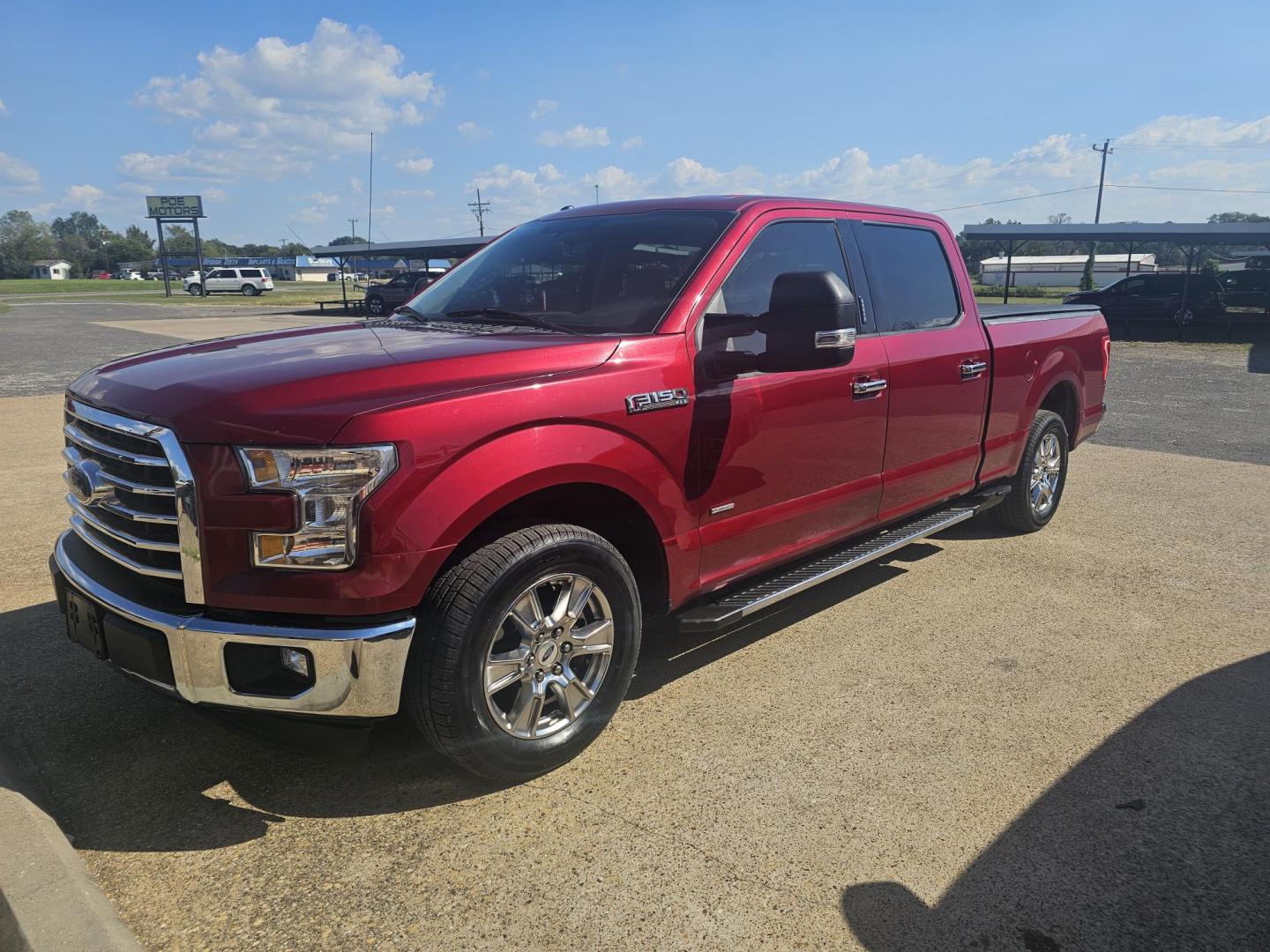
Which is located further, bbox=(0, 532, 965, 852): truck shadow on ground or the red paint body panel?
bbox=(0, 532, 965, 852): truck shadow on ground

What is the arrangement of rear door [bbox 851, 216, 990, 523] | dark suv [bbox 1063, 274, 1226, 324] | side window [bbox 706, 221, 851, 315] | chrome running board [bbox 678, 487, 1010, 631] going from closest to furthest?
chrome running board [bbox 678, 487, 1010, 631], side window [bbox 706, 221, 851, 315], rear door [bbox 851, 216, 990, 523], dark suv [bbox 1063, 274, 1226, 324]

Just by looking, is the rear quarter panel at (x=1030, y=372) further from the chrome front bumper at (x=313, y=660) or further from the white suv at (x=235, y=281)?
the white suv at (x=235, y=281)

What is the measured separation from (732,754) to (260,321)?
30.1 metres

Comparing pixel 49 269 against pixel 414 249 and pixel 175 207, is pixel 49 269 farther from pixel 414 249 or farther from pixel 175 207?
pixel 414 249

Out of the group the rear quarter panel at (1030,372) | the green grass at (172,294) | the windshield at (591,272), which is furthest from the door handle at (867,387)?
the green grass at (172,294)

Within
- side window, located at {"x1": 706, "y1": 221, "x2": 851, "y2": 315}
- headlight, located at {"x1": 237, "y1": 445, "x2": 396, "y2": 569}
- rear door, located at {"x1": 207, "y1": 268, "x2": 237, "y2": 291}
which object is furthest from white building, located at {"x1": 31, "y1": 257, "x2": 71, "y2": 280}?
headlight, located at {"x1": 237, "y1": 445, "x2": 396, "y2": 569}

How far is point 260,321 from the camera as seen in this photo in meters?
29.8

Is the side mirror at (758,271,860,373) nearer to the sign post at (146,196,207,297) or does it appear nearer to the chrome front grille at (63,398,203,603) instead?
the chrome front grille at (63,398,203,603)

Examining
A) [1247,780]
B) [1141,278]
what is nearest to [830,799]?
[1247,780]

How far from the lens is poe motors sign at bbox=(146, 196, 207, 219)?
70062 millimetres

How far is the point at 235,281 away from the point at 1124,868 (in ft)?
209

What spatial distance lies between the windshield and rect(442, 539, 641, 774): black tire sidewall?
35.4 inches

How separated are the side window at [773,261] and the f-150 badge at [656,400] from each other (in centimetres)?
41

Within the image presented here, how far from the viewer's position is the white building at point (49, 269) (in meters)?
132
